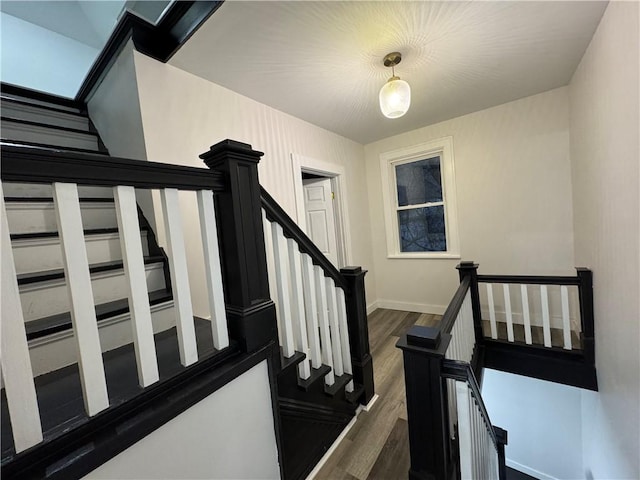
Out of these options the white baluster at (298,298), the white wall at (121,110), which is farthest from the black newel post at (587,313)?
the white wall at (121,110)

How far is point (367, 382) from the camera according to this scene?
6.17ft

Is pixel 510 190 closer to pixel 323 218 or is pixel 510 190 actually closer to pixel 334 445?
pixel 323 218

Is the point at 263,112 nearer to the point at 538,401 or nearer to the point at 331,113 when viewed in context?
the point at 331,113

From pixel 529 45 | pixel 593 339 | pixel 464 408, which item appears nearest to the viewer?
pixel 464 408

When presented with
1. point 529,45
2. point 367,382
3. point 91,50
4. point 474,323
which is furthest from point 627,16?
point 91,50

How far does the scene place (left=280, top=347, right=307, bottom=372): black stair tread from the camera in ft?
4.17

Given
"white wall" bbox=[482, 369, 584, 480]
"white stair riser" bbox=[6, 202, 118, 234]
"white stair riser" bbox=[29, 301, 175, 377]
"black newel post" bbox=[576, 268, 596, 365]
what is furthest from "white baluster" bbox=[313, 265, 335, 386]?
"white wall" bbox=[482, 369, 584, 480]

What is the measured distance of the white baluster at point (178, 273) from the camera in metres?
0.89

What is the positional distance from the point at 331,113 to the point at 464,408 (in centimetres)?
263

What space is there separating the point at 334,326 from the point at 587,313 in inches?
77.4

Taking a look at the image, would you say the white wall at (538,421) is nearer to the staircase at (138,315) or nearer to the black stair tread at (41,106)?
the staircase at (138,315)

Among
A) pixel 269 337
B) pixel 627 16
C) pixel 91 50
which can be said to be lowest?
pixel 269 337

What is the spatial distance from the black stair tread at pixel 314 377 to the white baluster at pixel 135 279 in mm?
788

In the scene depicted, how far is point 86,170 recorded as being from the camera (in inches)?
27.5
